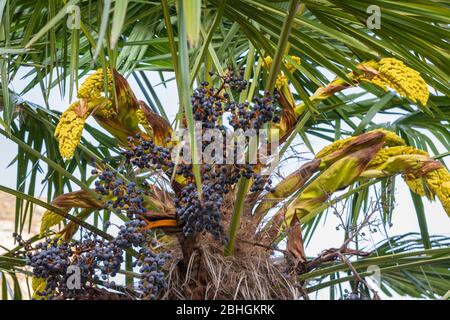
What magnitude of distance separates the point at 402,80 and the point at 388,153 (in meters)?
0.17

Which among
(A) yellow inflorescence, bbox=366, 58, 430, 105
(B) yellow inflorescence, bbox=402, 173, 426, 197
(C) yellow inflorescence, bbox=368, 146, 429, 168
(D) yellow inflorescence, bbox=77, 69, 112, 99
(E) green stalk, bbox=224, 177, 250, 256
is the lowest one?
(E) green stalk, bbox=224, 177, 250, 256

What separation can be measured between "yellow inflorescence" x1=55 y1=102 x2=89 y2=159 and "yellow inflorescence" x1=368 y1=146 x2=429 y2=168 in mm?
509

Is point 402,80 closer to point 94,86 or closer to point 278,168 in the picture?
point 278,168

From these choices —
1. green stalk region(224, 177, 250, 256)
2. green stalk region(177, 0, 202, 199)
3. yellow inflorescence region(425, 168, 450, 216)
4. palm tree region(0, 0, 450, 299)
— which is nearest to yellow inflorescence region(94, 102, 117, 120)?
palm tree region(0, 0, 450, 299)

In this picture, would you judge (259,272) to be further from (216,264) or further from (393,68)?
(393,68)

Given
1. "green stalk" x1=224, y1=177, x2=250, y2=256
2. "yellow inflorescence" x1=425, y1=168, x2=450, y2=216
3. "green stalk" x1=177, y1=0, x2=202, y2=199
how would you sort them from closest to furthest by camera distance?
"green stalk" x1=177, y1=0, x2=202, y2=199, "green stalk" x1=224, y1=177, x2=250, y2=256, "yellow inflorescence" x1=425, y1=168, x2=450, y2=216

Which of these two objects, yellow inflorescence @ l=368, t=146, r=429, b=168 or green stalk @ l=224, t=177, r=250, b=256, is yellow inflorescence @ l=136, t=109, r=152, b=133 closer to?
green stalk @ l=224, t=177, r=250, b=256

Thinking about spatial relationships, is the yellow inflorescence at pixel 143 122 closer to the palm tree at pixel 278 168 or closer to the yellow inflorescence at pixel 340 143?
the palm tree at pixel 278 168

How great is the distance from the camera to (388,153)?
1433 millimetres

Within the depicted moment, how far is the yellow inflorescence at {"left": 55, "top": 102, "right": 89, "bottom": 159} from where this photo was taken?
1267 millimetres

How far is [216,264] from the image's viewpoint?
1316mm

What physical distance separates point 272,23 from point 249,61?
20 cm

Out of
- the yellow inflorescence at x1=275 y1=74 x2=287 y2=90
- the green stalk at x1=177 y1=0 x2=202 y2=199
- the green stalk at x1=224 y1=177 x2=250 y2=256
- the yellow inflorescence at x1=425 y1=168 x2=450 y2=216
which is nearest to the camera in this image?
the green stalk at x1=177 y1=0 x2=202 y2=199
